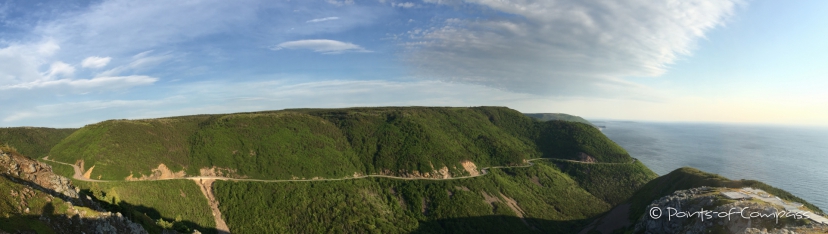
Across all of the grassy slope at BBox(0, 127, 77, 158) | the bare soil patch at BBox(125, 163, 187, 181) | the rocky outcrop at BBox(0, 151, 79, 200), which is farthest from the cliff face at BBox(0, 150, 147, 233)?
the grassy slope at BBox(0, 127, 77, 158)

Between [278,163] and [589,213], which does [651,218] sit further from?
[278,163]

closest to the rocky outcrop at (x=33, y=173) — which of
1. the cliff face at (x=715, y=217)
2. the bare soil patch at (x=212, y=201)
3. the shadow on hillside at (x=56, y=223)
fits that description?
the shadow on hillside at (x=56, y=223)

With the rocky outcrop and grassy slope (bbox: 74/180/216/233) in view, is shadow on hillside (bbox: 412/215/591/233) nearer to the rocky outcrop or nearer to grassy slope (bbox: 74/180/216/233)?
grassy slope (bbox: 74/180/216/233)

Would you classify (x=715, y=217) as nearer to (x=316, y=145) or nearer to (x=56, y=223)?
(x=56, y=223)

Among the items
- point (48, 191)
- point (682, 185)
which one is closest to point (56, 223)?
point (48, 191)

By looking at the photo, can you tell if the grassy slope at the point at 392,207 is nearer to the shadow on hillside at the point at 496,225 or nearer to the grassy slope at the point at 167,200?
the shadow on hillside at the point at 496,225
